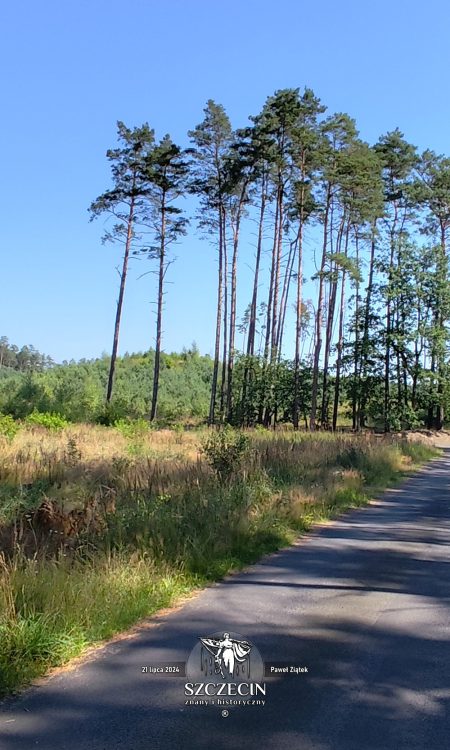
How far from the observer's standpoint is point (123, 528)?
7.04 m

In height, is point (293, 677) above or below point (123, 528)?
below

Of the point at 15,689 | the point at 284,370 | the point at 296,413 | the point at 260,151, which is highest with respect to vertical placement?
the point at 260,151

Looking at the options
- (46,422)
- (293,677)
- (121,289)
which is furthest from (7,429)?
(121,289)

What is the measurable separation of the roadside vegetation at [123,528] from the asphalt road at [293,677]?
0.97 feet

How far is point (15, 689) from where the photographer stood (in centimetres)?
367

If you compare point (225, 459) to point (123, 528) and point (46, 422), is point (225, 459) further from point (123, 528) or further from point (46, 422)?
point (46, 422)

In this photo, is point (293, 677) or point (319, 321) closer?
point (293, 677)

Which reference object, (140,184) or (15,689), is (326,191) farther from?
(15,689)

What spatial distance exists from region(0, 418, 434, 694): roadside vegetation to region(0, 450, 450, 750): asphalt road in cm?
30

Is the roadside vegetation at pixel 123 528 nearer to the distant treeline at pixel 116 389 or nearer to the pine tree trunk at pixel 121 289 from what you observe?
the distant treeline at pixel 116 389

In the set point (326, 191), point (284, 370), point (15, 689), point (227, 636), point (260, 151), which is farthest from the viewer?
point (284, 370)

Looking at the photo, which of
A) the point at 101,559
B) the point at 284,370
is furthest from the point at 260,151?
the point at 101,559

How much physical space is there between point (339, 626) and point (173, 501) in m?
4.16

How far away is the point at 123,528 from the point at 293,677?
11.6 ft
